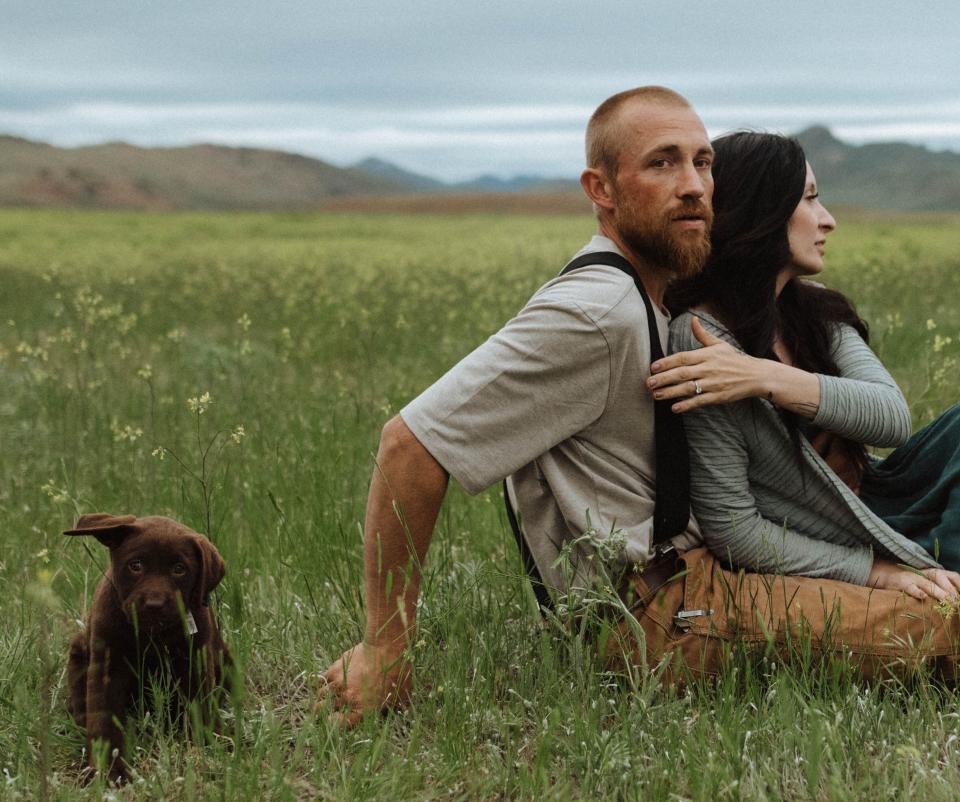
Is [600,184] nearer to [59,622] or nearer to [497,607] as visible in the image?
[497,607]

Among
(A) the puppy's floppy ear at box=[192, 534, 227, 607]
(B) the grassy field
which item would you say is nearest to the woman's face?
(B) the grassy field

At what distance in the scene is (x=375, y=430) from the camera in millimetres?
5320

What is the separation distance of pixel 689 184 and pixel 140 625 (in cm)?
183

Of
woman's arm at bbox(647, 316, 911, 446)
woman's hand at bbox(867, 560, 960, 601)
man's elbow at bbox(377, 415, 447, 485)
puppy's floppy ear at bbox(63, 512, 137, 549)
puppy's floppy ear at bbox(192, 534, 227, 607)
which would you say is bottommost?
woman's hand at bbox(867, 560, 960, 601)

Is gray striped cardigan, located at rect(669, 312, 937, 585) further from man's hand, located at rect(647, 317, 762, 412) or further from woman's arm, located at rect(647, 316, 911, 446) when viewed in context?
man's hand, located at rect(647, 317, 762, 412)

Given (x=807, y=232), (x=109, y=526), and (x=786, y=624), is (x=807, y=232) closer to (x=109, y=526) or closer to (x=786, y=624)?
(x=786, y=624)

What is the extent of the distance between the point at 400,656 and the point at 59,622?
4.03 feet

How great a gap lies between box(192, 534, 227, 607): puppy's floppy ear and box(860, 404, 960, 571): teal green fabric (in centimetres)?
203

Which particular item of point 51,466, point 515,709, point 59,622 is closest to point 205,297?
point 51,466

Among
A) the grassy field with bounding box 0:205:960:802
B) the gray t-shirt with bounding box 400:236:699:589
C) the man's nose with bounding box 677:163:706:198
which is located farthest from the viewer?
the man's nose with bounding box 677:163:706:198

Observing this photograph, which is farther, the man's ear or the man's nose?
the man's ear

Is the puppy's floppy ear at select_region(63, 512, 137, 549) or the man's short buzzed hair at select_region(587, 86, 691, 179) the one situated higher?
the man's short buzzed hair at select_region(587, 86, 691, 179)

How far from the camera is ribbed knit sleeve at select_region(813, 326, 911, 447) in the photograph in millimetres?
3217

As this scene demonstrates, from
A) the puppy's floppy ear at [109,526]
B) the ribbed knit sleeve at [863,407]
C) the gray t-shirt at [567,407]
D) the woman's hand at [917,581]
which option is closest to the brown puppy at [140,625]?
the puppy's floppy ear at [109,526]
